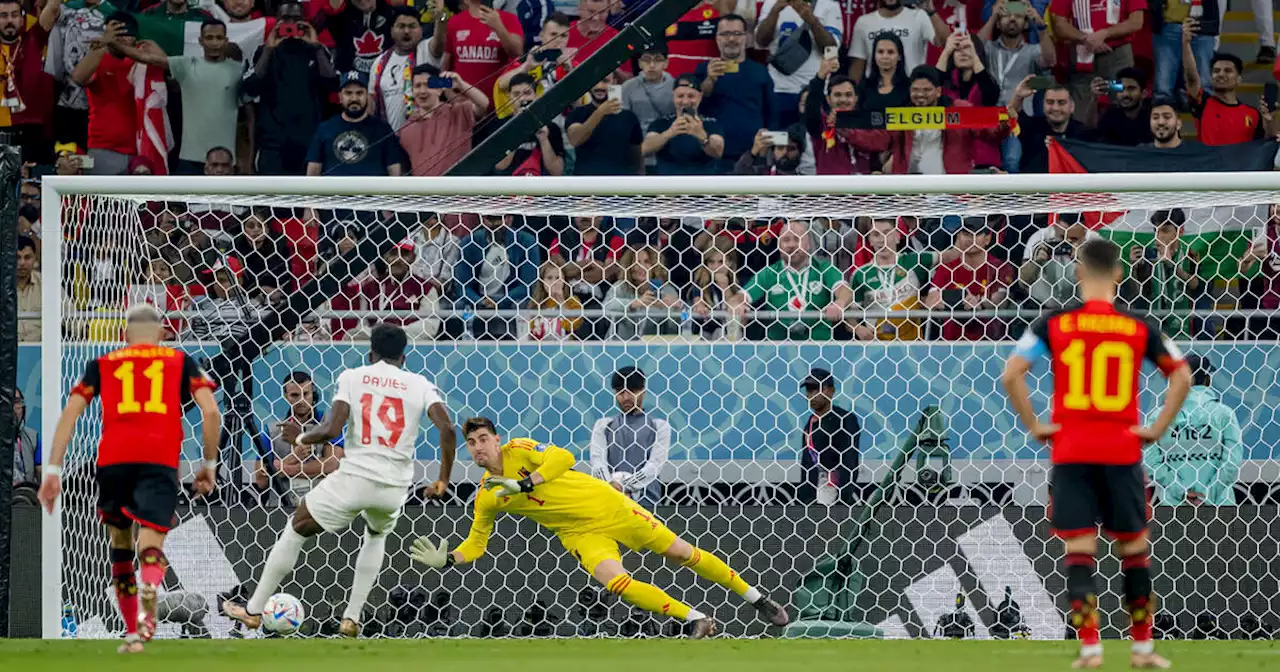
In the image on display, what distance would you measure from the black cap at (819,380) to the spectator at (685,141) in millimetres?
2938

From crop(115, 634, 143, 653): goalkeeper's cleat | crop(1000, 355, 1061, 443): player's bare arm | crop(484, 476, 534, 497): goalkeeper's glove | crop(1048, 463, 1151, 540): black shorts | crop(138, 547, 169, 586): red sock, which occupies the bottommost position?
crop(115, 634, 143, 653): goalkeeper's cleat

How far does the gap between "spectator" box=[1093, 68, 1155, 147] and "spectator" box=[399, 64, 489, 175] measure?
14.6 feet

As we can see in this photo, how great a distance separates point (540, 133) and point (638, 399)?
3.24 m

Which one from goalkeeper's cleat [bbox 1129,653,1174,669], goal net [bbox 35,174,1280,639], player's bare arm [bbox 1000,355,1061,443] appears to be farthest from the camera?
goal net [bbox 35,174,1280,639]

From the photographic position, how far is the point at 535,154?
11.9 m

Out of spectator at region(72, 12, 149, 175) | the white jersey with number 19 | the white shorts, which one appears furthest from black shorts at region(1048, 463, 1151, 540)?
spectator at region(72, 12, 149, 175)

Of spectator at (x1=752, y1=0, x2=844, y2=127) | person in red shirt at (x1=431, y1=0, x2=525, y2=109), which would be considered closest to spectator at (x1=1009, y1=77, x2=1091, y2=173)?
spectator at (x1=752, y1=0, x2=844, y2=127)

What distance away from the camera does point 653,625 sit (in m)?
9.31

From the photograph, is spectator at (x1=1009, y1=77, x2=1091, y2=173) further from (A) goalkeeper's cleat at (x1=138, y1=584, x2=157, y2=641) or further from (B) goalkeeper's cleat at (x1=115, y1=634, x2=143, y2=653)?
(B) goalkeeper's cleat at (x1=115, y1=634, x2=143, y2=653)

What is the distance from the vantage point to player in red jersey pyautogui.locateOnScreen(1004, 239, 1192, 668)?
5742 millimetres

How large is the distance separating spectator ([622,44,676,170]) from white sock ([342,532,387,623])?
16.3ft

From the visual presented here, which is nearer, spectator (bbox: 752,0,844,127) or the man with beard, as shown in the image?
the man with beard

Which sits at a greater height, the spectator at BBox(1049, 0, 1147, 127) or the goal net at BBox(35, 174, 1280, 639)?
the spectator at BBox(1049, 0, 1147, 127)

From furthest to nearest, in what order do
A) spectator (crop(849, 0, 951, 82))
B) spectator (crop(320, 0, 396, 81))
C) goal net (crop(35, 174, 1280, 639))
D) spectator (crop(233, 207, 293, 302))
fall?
spectator (crop(320, 0, 396, 81)) → spectator (crop(849, 0, 951, 82)) → spectator (crop(233, 207, 293, 302)) → goal net (crop(35, 174, 1280, 639))
